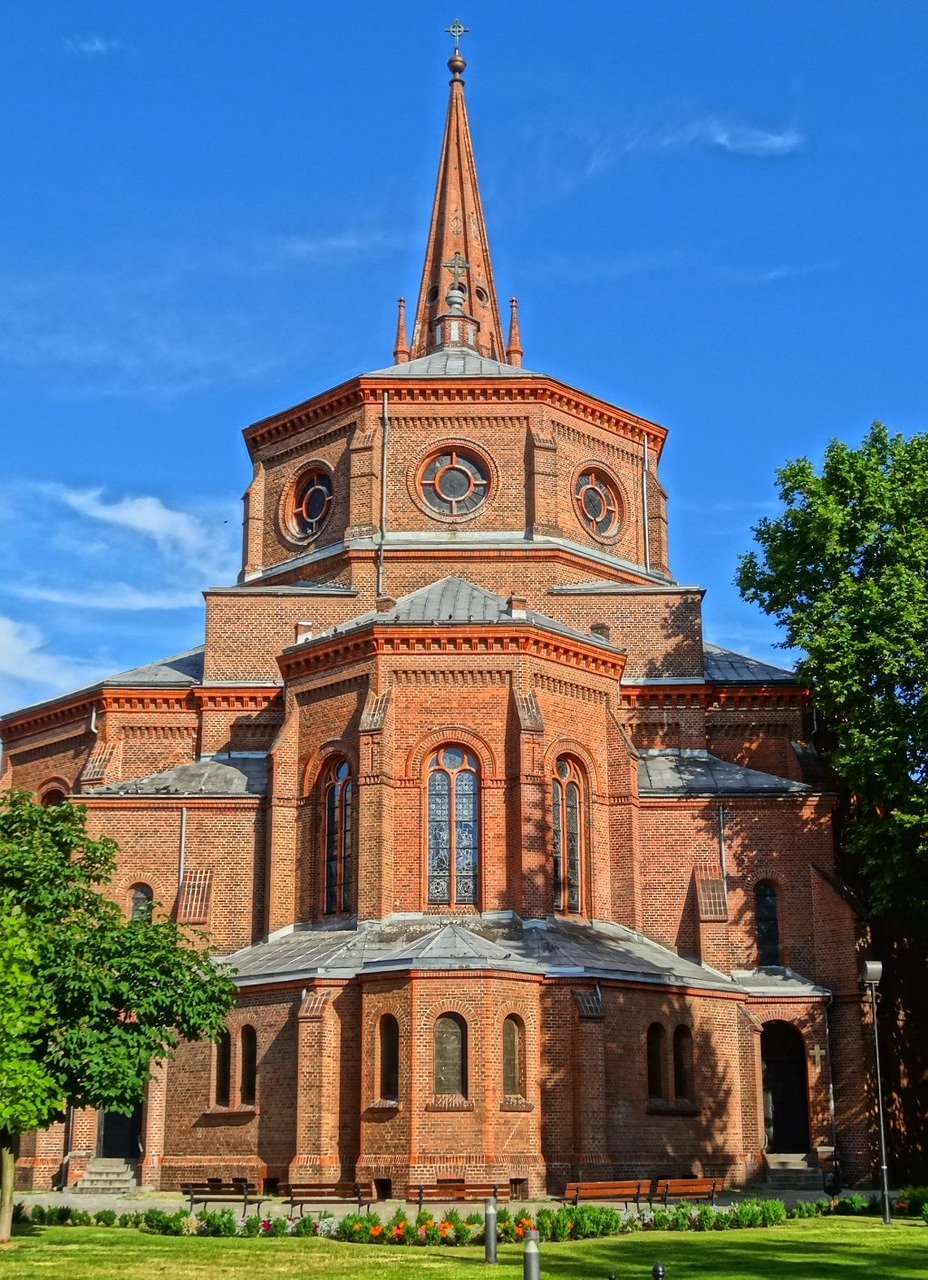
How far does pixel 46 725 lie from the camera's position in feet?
135

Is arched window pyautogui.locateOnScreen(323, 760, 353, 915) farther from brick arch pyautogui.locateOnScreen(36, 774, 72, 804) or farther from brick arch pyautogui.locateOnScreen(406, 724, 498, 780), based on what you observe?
brick arch pyautogui.locateOnScreen(36, 774, 72, 804)

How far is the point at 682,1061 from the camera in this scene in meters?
31.5

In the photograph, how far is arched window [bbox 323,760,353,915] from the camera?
33.2 metres

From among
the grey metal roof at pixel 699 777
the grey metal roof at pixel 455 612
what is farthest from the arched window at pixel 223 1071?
the grey metal roof at pixel 699 777

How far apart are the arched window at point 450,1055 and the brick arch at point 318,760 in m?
7.54

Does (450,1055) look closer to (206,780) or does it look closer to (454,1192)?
(454,1192)

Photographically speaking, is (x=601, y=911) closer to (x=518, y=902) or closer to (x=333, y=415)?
(x=518, y=902)

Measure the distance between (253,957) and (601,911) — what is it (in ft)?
26.0

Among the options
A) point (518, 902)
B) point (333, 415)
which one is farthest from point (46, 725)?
point (518, 902)

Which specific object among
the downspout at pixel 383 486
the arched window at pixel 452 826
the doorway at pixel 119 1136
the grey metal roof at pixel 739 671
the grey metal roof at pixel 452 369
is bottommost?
the doorway at pixel 119 1136

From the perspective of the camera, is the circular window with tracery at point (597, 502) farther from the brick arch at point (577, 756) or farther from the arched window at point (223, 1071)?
the arched window at point (223, 1071)

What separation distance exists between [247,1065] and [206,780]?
25.3 ft

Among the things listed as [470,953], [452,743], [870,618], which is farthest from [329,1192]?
[870,618]

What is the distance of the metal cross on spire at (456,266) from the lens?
167 feet
